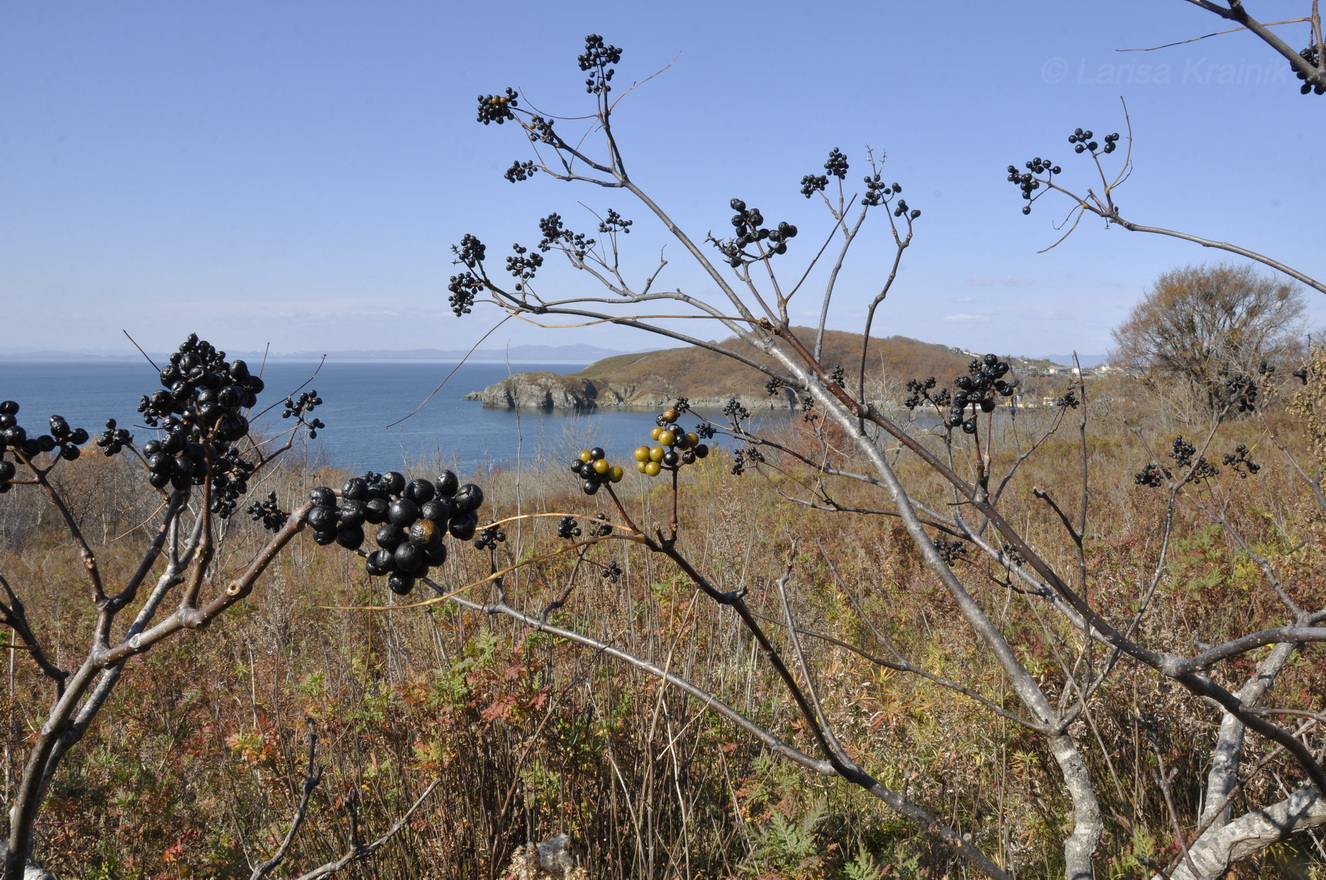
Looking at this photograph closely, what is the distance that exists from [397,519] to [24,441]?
129 centimetres

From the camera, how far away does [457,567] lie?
4277 mm

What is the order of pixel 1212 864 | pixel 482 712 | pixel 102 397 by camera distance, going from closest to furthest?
pixel 1212 864 → pixel 482 712 → pixel 102 397

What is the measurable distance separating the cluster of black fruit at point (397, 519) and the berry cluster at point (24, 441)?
907 millimetres

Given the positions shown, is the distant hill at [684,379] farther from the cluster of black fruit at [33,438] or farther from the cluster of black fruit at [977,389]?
the cluster of black fruit at [33,438]

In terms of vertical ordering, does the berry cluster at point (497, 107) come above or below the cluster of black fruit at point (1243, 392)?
above

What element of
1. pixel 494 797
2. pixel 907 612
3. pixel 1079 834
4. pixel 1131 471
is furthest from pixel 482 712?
pixel 1131 471

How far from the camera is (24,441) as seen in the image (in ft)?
5.26

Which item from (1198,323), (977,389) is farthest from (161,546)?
(1198,323)

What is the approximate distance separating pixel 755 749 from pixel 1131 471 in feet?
38.9

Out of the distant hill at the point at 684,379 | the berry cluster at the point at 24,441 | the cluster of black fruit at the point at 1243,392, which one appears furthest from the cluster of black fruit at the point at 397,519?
the distant hill at the point at 684,379

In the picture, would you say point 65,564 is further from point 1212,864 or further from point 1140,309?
point 1140,309

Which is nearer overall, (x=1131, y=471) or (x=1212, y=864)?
(x=1212, y=864)

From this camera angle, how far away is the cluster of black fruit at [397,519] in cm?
93

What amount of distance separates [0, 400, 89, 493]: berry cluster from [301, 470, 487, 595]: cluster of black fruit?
0.91 m
